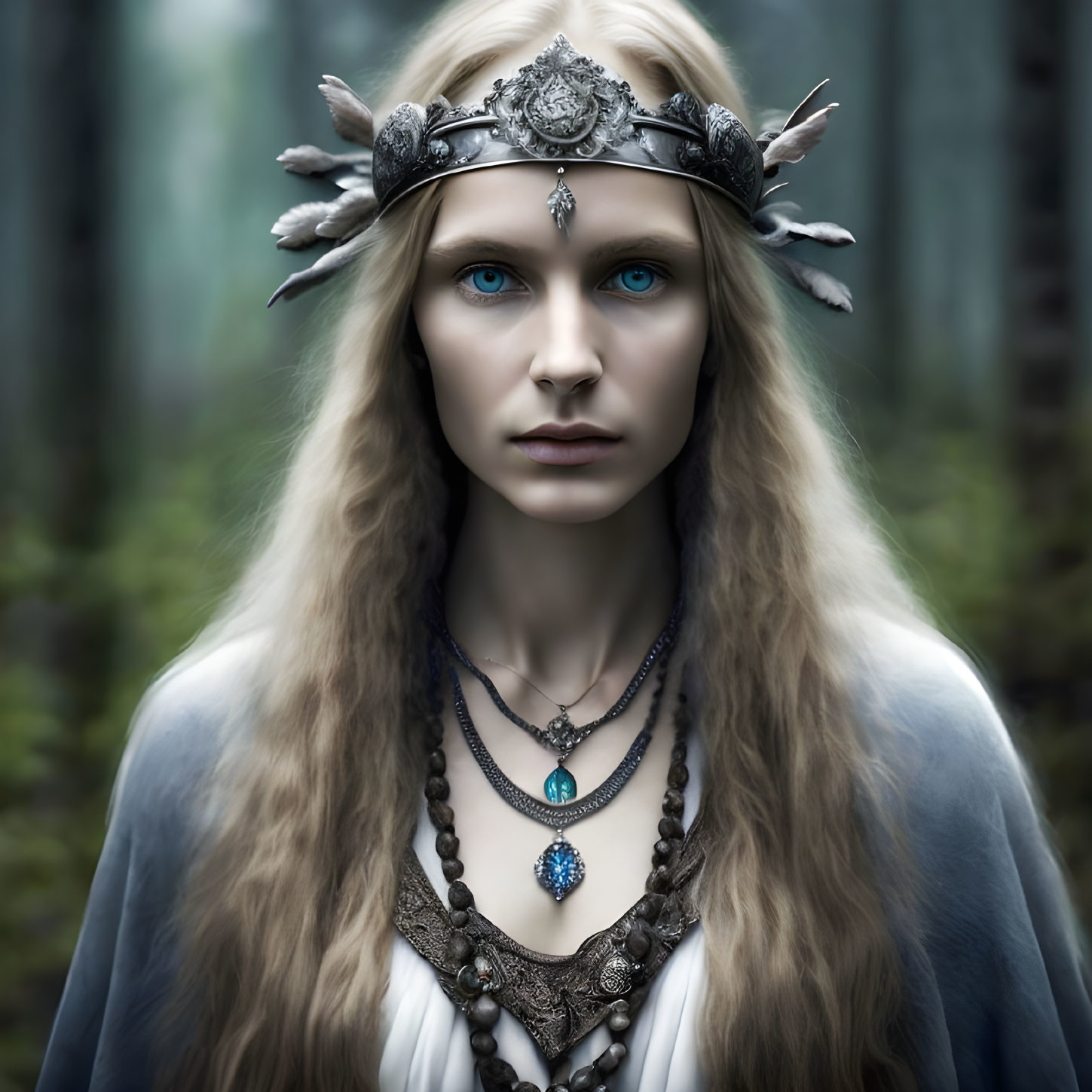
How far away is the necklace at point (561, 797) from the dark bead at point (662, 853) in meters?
0.08

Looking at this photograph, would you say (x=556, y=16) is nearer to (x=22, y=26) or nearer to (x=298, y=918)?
(x=298, y=918)

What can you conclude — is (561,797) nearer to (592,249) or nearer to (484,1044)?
(484,1044)

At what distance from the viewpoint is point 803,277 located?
1368 millimetres

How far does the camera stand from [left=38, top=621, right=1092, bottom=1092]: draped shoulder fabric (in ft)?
4.00

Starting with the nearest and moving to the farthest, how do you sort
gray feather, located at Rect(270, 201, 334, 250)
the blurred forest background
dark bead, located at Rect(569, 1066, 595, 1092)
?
dark bead, located at Rect(569, 1066, 595, 1092)
gray feather, located at Rect(270, 201, 334, 250)
the blurred forest background

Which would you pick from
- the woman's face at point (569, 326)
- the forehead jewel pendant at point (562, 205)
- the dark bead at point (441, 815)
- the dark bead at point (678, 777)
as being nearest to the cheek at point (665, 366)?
the woman's face at point (569, 326)

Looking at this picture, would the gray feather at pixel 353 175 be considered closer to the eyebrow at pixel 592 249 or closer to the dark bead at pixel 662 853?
the eyebrow at pixel 592 249

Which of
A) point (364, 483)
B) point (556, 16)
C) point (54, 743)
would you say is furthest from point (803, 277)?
point (54, 743)

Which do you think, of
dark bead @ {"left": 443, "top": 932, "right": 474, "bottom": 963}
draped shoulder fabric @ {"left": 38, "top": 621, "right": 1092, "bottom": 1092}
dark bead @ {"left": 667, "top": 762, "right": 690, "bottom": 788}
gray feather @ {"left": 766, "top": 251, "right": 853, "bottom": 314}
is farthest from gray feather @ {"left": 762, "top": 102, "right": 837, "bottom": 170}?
dark bead @ {"left": 443, "top": 932, "right": 474, "bottom": 963}

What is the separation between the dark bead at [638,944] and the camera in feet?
3.91

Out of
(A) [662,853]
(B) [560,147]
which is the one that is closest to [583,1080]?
(A) [662,853]

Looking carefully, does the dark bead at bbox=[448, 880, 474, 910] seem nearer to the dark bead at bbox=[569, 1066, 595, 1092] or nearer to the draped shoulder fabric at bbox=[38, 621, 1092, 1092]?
the draped shoulder fabric at bbox=[38, 621, 1092, 1092]

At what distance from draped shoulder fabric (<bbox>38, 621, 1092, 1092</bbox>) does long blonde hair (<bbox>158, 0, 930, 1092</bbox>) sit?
1.8 inches

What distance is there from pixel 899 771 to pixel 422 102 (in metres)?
0.97
